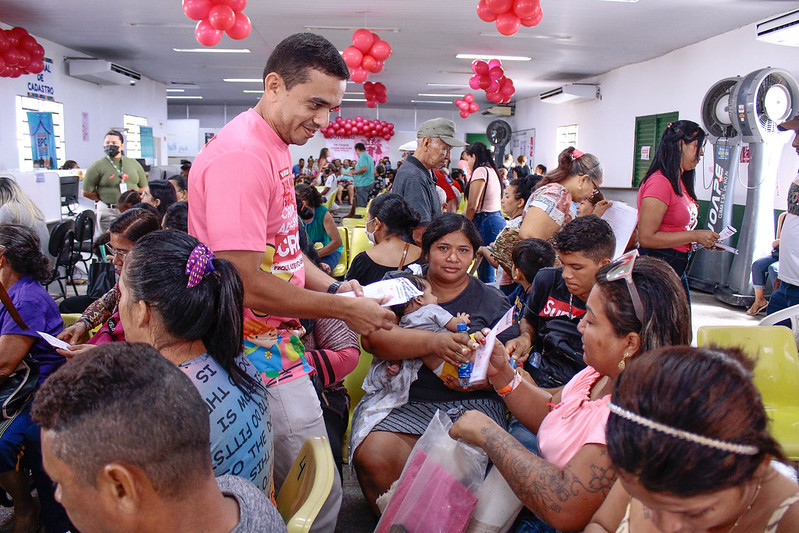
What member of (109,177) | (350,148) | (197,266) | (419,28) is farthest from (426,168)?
(350,148)

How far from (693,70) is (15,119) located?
10176 millimetres

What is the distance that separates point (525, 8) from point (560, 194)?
2906mm

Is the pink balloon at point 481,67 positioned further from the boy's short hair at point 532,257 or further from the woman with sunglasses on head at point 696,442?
the woman with sunglasses on head at point 696,442

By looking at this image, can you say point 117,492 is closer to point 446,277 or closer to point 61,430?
point 61,430

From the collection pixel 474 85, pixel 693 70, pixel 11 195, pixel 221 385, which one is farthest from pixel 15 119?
pixel 693 70

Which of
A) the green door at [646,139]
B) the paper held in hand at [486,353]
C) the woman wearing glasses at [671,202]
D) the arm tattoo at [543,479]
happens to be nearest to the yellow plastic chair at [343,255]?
the woman wearing glasses at [671,202]

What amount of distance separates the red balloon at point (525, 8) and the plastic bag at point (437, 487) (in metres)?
4.88

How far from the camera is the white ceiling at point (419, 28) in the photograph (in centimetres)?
740

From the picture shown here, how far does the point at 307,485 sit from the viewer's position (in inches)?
57.4

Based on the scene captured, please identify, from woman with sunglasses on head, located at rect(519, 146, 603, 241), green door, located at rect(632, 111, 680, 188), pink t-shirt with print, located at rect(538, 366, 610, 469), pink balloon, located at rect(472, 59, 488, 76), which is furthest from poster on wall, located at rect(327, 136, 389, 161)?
pink t-shirt with print, located at rect(538, 366, 610, 469)

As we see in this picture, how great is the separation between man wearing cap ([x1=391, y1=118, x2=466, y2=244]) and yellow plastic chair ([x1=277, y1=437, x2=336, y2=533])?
257cm

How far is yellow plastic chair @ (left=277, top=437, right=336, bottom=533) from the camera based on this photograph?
1251mm

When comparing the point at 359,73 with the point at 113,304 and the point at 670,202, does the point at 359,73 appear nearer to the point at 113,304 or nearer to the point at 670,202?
the point at 670,202

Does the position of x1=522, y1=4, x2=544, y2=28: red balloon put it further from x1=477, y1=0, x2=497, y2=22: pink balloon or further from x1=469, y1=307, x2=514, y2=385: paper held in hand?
x1=469, y1=307, x2=514, y2=385: paper held in hand
